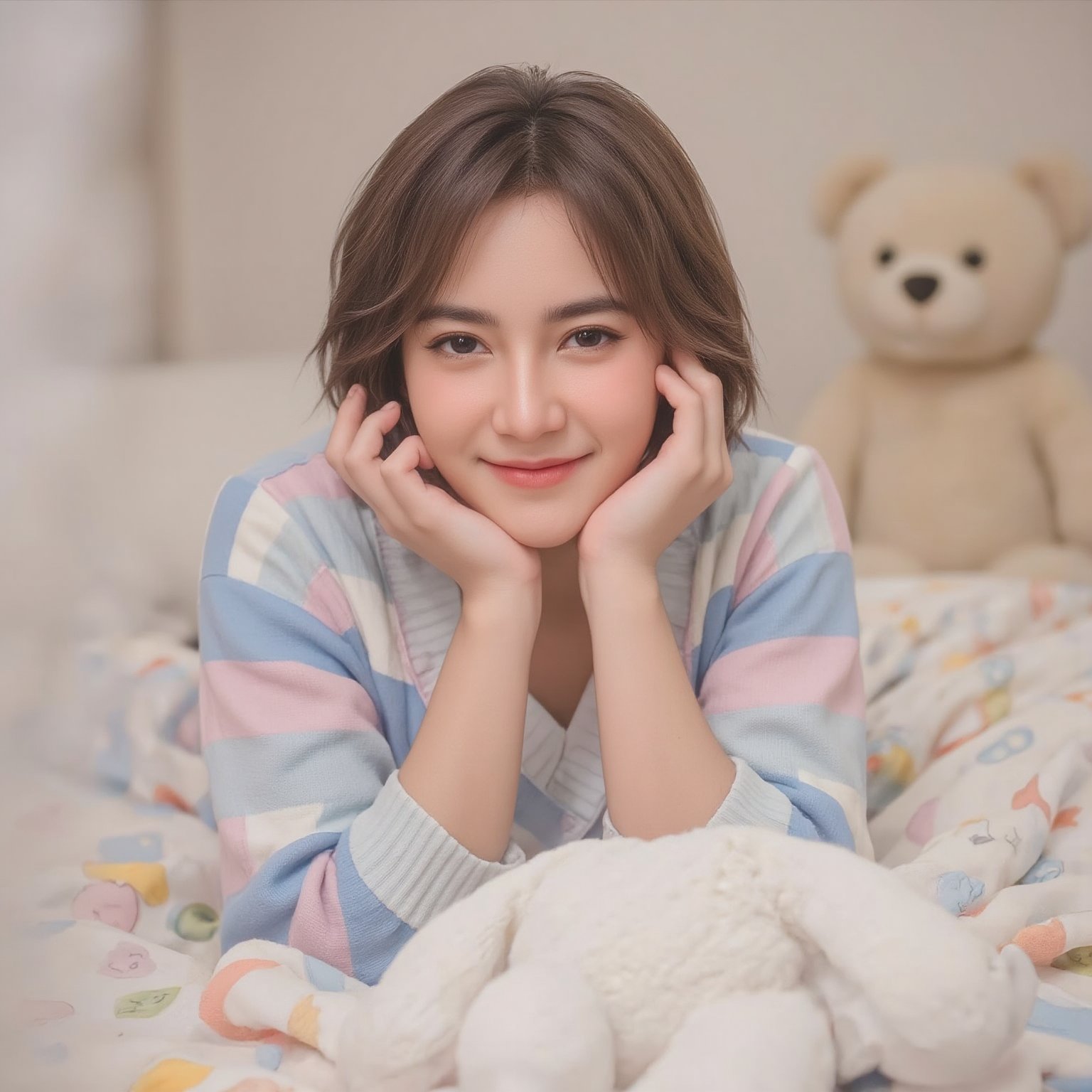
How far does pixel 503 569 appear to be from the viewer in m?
0.76

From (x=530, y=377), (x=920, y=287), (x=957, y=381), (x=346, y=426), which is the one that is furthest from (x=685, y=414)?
(x=957, y=381)

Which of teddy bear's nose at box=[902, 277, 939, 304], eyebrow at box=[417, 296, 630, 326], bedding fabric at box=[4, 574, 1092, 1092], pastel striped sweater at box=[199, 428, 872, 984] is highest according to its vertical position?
eyebrow at box=[417, 296, 630, 326]

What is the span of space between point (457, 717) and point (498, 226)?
309 millimetres

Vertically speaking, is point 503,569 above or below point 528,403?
below

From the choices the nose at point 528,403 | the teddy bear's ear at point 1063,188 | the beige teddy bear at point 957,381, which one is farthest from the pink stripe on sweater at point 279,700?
the teddy bear's ear at point 1063,188

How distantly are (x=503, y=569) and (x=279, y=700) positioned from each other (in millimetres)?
172

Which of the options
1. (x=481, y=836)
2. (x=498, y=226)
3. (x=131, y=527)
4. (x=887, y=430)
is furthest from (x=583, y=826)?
(x=887, y=430)

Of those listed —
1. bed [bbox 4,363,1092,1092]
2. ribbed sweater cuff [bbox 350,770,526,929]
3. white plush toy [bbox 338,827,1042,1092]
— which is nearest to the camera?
bed [bbox 4,363,1092,1092]

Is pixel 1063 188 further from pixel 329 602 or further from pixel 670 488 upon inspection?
pixel 329 602

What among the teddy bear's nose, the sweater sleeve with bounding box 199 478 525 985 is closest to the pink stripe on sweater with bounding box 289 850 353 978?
the sweater sleeve with bounding box 199 478 525 985

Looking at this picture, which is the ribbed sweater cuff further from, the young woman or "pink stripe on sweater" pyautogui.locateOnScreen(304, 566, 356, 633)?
"pink stripe on sweater" pyautogui.locateOnScreen(304, 566, 356, 633)

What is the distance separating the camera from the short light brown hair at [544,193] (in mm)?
748

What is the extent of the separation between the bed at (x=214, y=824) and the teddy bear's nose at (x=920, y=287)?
0.38 metres

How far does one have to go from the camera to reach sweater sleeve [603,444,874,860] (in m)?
0.75
